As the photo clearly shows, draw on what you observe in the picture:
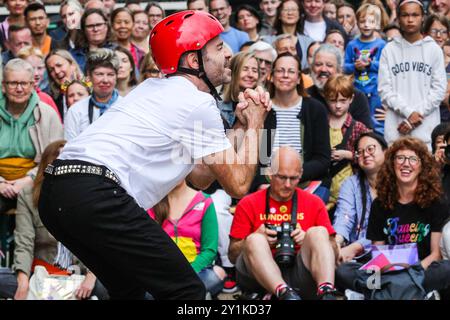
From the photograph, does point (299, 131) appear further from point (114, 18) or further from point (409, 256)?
point (114, 18)

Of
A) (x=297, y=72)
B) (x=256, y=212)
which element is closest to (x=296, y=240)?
(x=256, y=212)

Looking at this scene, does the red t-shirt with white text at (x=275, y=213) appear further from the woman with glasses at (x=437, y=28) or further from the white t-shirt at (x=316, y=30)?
the white t-shirt at (x=316, y=30)

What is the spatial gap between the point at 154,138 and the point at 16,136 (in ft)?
13.0

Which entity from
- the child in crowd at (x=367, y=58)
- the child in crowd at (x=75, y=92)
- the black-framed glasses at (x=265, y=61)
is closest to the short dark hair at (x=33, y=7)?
the child in crowd at (x=75, y=92)

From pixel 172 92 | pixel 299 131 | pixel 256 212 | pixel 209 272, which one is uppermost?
pixel 172 92

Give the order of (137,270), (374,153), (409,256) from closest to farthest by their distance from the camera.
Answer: (137,270) < (409,256) < (374,153)

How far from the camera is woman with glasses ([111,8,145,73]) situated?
33.8 ft

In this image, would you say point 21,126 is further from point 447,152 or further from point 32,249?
point 447,152

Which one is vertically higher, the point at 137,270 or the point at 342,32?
the point at 342,32

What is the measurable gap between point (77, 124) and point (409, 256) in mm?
3207

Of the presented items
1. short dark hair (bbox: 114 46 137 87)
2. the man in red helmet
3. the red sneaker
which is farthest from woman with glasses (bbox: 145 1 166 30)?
the man in red helmet

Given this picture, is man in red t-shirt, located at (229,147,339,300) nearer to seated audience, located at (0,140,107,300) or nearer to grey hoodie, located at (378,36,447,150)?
seated audience, located at (0,140,107,300)

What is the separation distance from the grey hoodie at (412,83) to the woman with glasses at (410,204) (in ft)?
4.50

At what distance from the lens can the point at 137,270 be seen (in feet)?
15.1
